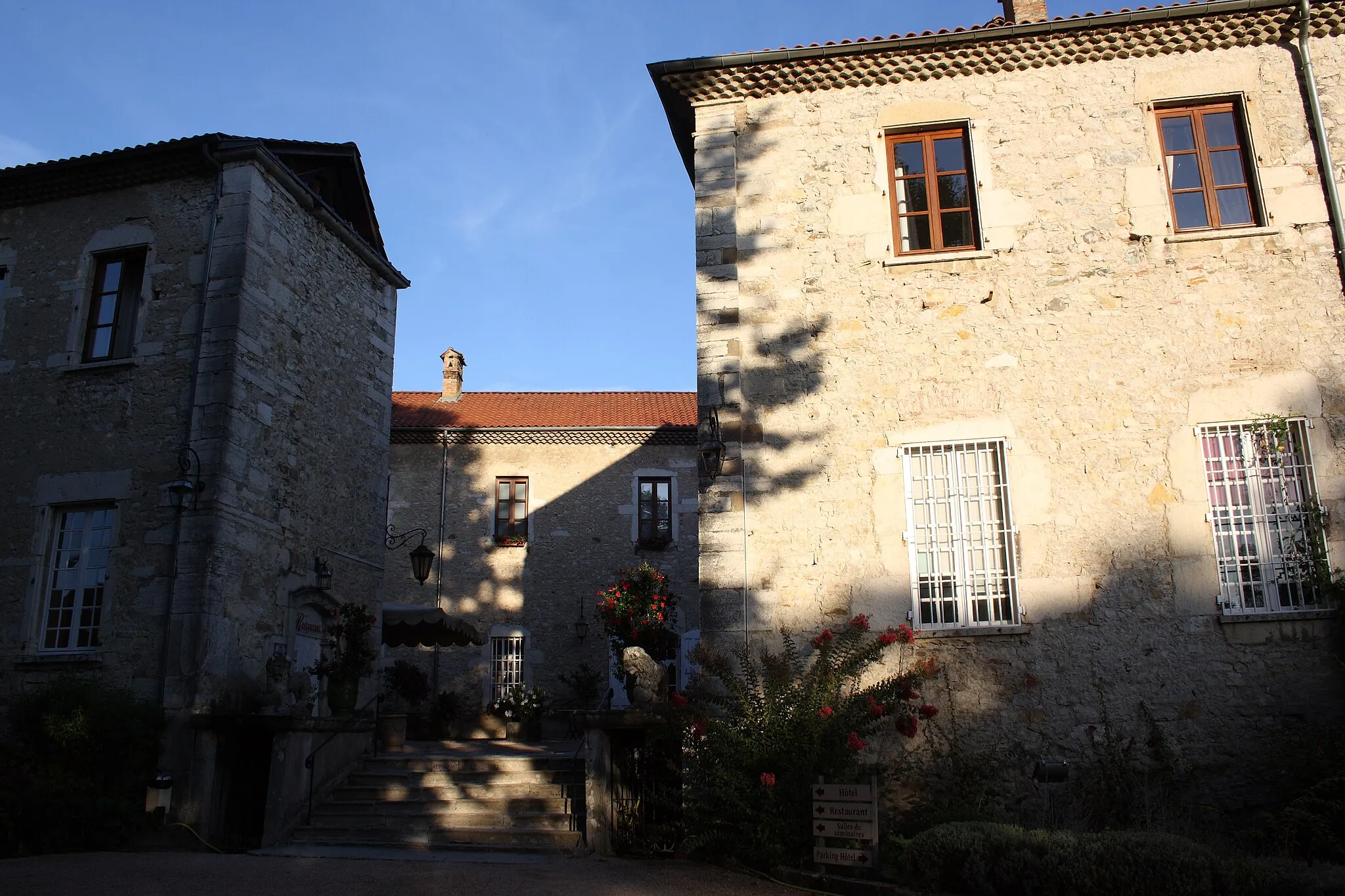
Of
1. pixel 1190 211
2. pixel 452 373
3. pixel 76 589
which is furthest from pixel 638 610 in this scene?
pixel 452 373

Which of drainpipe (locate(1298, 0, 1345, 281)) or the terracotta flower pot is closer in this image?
drainpipe (locate(1298, 0, 1345, 281))

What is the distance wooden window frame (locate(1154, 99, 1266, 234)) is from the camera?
331 inches

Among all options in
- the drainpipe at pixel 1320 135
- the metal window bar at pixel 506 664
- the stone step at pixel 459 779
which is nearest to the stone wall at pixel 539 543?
the metal window bar at pixel 506 664

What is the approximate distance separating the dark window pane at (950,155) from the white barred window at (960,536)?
8.44 feet

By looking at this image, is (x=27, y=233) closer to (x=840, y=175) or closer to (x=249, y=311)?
(x=249, y=311)

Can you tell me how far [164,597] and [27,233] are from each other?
5.01 m

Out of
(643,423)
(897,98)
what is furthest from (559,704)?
(897,98)

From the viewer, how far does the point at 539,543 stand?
1897 cm

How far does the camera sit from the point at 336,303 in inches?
487

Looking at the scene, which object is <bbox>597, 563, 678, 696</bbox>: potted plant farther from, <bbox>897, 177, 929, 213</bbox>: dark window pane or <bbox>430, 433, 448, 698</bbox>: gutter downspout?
<bbox>897, 177, 929, 213</bbox>: dark window pane

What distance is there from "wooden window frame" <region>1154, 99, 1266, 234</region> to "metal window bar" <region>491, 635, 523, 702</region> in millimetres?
13453

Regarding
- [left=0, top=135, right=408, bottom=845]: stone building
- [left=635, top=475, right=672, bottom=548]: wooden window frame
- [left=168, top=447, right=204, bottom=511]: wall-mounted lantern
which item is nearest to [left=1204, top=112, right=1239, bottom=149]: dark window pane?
[left=0, top=135, right=408, bottom=845]: stone building

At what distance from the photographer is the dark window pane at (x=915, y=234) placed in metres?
8.78

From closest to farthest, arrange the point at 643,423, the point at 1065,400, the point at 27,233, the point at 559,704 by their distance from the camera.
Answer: the point at 1065,400
the point at 27,233
the point at 559,704
the point at 643,423
